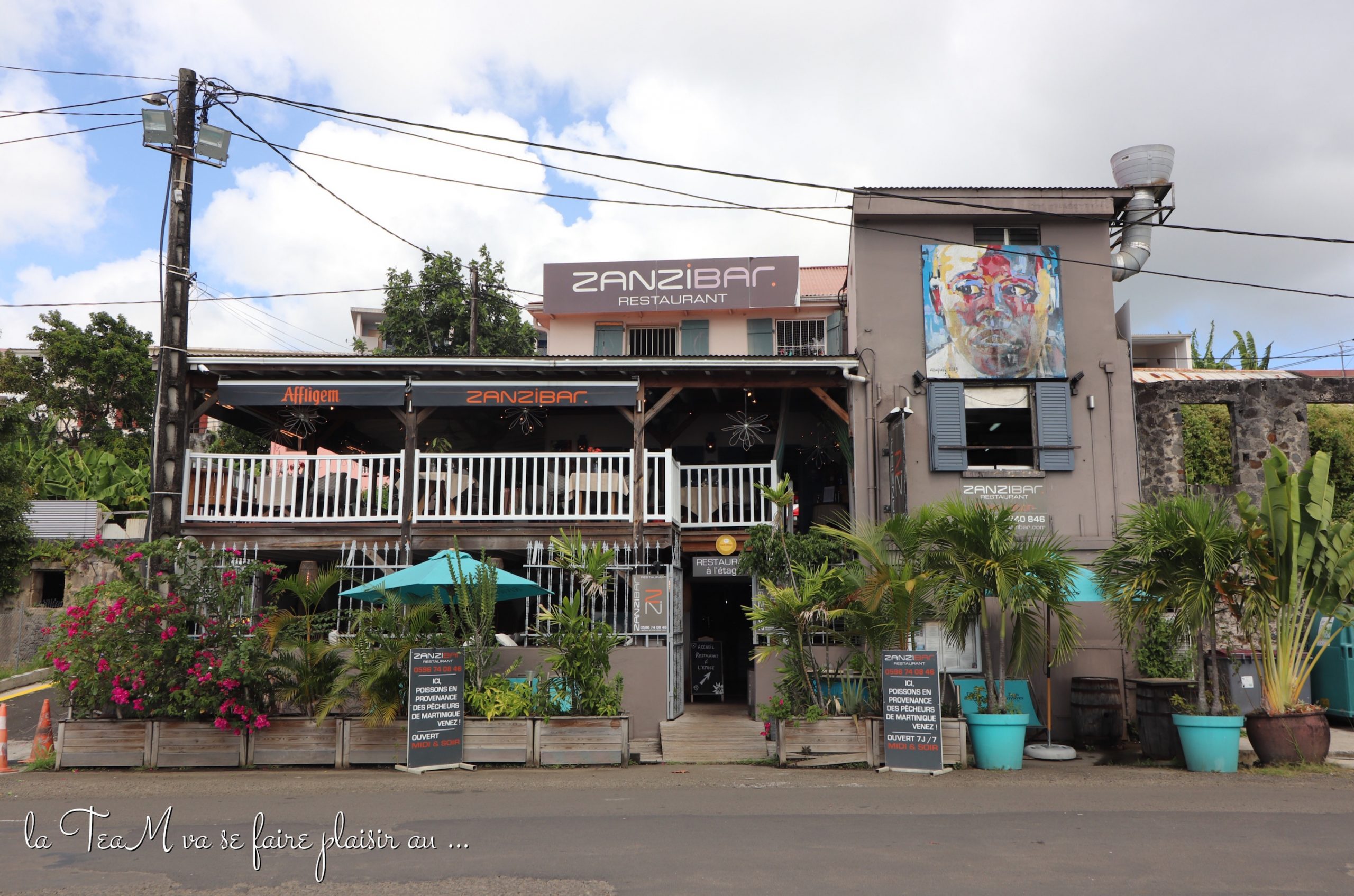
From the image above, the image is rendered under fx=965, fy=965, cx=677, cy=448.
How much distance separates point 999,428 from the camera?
15656 millimetres

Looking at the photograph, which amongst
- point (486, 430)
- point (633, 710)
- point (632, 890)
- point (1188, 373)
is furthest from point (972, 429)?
point (632, 890)

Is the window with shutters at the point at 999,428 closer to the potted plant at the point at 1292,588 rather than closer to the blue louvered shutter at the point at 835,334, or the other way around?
the blue louvered shutter at the point at 835,334

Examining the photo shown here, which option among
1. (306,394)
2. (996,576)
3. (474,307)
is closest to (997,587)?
(996,576)

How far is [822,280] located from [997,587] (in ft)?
58.0

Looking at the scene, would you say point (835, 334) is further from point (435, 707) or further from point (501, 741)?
point (435, 707)

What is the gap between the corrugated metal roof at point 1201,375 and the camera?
16.7 metres

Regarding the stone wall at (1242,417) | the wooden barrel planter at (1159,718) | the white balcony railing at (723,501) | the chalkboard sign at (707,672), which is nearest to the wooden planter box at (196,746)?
the white balcony railing at (723,501)

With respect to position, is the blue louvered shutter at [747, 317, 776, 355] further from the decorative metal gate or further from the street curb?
the street curb

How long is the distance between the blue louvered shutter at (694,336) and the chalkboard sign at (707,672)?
24.3ft

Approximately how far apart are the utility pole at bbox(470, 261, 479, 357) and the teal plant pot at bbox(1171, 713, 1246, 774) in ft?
59.0

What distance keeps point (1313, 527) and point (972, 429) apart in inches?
227

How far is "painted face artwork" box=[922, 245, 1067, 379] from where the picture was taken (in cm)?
1473

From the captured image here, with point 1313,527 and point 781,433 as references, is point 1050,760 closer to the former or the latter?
point 1313,527

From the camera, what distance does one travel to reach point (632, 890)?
234 inches
